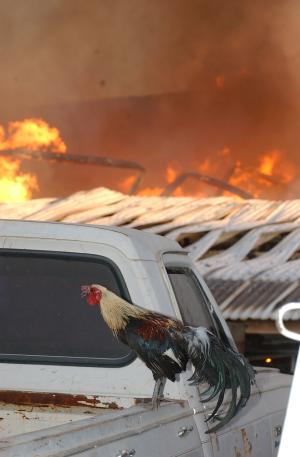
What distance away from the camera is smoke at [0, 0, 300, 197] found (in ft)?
105

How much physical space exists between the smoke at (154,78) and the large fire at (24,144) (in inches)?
25.1

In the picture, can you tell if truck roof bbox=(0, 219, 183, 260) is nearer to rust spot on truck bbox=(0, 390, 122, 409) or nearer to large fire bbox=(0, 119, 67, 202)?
rust spot on truck bbox=(0, 390, 122, 409)

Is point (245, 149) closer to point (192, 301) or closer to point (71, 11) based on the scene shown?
point (71, 11)

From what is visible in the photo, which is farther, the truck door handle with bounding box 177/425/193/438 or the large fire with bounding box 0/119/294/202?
the large fire with bounding box 0/119/294/202

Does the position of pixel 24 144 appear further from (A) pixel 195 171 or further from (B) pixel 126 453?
(B) pixel 126 453

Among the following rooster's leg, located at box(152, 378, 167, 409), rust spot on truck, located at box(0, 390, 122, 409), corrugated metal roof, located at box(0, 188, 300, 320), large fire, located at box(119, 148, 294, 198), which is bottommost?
rooster's leg, located at box(152, 378, 167, 409)

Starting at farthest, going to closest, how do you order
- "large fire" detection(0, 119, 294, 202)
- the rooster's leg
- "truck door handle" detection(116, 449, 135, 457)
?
"large fire" detection(0, 119, 294, 202) < the rooster's leg < "truck door handle" detection(116, 449, 135, 457)

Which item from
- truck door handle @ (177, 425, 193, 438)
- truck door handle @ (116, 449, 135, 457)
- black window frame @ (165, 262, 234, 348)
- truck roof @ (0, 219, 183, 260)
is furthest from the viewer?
black window frame @ (165, 262, 234, 348)

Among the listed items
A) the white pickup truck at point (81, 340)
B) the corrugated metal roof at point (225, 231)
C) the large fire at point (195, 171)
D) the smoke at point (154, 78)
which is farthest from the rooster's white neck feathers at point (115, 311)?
the smoke at point (154, 78)

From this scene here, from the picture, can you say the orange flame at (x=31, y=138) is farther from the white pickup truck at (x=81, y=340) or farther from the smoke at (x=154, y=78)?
the white pickup truck at (x=81, y=340)

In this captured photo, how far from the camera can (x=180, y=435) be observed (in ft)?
13.5

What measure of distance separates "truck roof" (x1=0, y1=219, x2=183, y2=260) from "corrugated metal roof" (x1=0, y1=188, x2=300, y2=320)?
7.74 meters

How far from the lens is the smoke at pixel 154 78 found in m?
31.9

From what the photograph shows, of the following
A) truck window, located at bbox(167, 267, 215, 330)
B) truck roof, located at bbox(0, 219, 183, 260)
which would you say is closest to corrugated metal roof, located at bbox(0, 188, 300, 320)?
truck window, located at bbox(167, 267, 215, 330)
